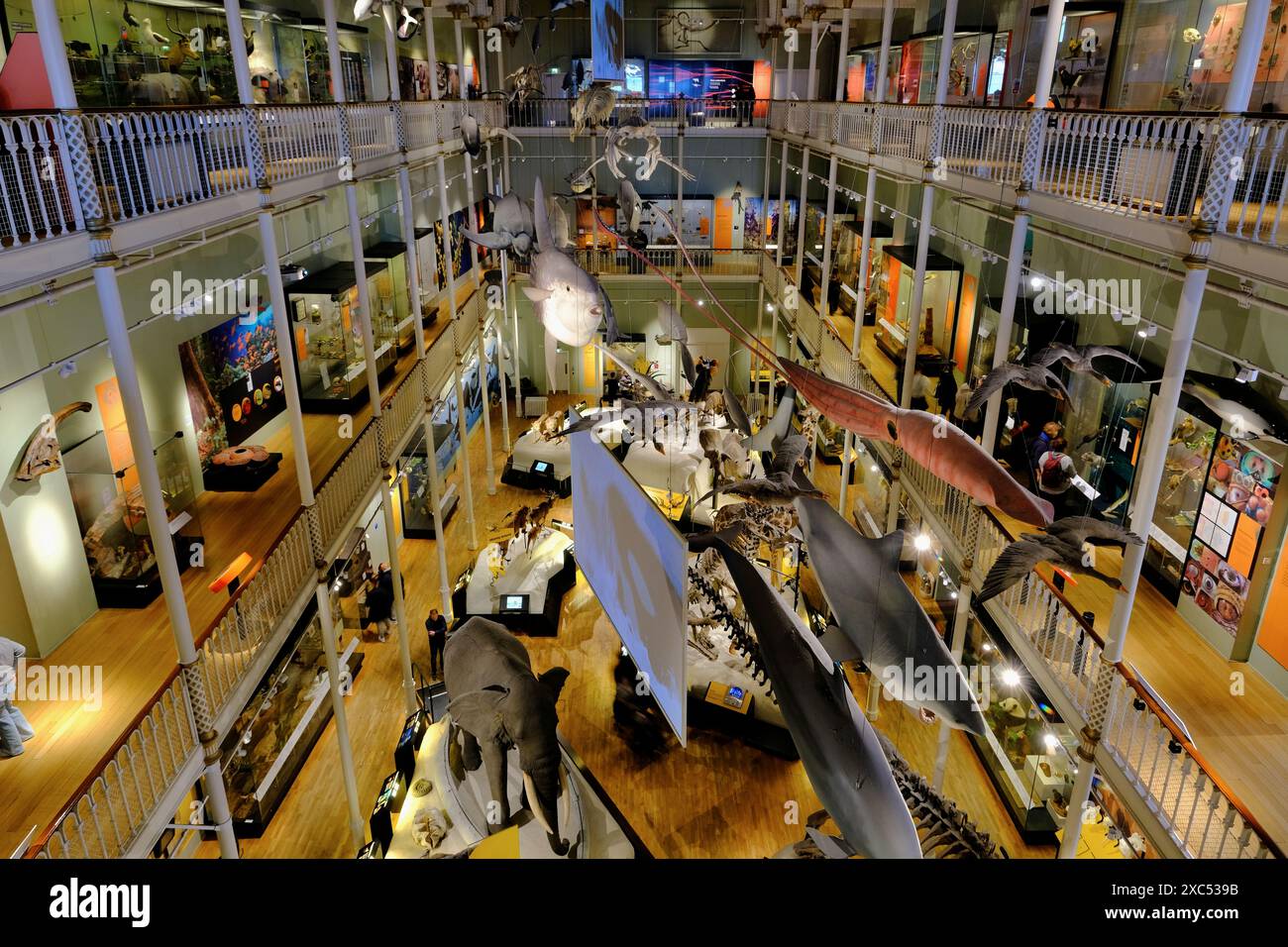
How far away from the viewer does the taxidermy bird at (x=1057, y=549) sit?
449cm

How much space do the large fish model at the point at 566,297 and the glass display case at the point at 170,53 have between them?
4123mm

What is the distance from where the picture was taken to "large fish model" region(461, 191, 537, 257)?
8.90 metres

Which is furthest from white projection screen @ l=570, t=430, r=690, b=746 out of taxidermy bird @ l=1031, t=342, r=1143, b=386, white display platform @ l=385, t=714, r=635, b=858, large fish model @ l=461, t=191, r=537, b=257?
taxidermy bird @ l=1031, t=342, r=1143, b=386

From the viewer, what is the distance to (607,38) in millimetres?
11664

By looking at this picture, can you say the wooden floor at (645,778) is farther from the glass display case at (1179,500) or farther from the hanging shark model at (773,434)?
the hanging shark model at (773,434)

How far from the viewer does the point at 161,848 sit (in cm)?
782

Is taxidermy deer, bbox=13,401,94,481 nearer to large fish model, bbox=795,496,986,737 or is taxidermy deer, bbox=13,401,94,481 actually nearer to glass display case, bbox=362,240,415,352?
large fish model, bbox=795,496,986,737

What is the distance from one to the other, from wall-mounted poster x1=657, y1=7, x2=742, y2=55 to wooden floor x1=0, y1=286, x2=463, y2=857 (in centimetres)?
1905

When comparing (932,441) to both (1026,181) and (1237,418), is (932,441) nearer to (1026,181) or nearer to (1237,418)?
(1026,181)

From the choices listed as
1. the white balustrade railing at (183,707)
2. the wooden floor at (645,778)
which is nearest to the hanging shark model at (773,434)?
the white balustrade railing at (183,707)

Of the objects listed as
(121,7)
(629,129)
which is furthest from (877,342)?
A: (121,7)

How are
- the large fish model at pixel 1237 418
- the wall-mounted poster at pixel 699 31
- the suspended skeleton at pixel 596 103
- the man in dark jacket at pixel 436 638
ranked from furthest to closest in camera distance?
the wall-mounted poster at pixel 699 31 < the man in dark jacket at pixel 436 638 < the suspended skeleton at pixel 596 103 < the large fish model at pixel 1237 418
